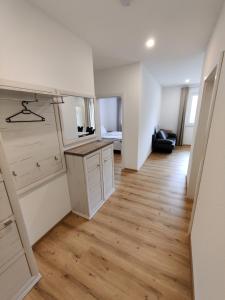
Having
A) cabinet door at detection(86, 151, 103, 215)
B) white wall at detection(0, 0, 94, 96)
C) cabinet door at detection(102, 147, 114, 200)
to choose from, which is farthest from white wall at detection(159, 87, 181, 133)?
cabinet door at detection(86, 151, 103, 215)

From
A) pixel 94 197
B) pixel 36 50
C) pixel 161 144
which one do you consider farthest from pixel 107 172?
pixel 161 144

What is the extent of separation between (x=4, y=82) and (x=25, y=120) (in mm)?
468

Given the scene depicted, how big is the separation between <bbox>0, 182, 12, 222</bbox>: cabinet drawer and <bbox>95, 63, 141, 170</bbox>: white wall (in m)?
2.86

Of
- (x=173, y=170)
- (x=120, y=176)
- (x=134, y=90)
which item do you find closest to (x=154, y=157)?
(x=173, y=170)

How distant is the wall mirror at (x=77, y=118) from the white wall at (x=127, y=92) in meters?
1.12

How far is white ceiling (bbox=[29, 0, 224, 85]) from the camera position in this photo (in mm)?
1427

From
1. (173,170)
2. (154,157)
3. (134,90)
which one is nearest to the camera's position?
(134,90)

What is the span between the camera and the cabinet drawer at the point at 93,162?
1941 millimetres

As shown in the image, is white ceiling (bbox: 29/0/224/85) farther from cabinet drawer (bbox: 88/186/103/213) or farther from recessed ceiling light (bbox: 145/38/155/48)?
cabinet drawer (bbox: 88/186/103/213)

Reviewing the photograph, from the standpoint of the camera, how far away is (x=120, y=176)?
343 centimetres

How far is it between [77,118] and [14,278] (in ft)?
6.32

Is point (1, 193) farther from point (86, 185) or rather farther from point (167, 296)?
point (167, 296)

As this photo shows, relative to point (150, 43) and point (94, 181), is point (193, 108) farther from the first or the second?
point (94, 181)

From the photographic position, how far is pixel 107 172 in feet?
8.16
